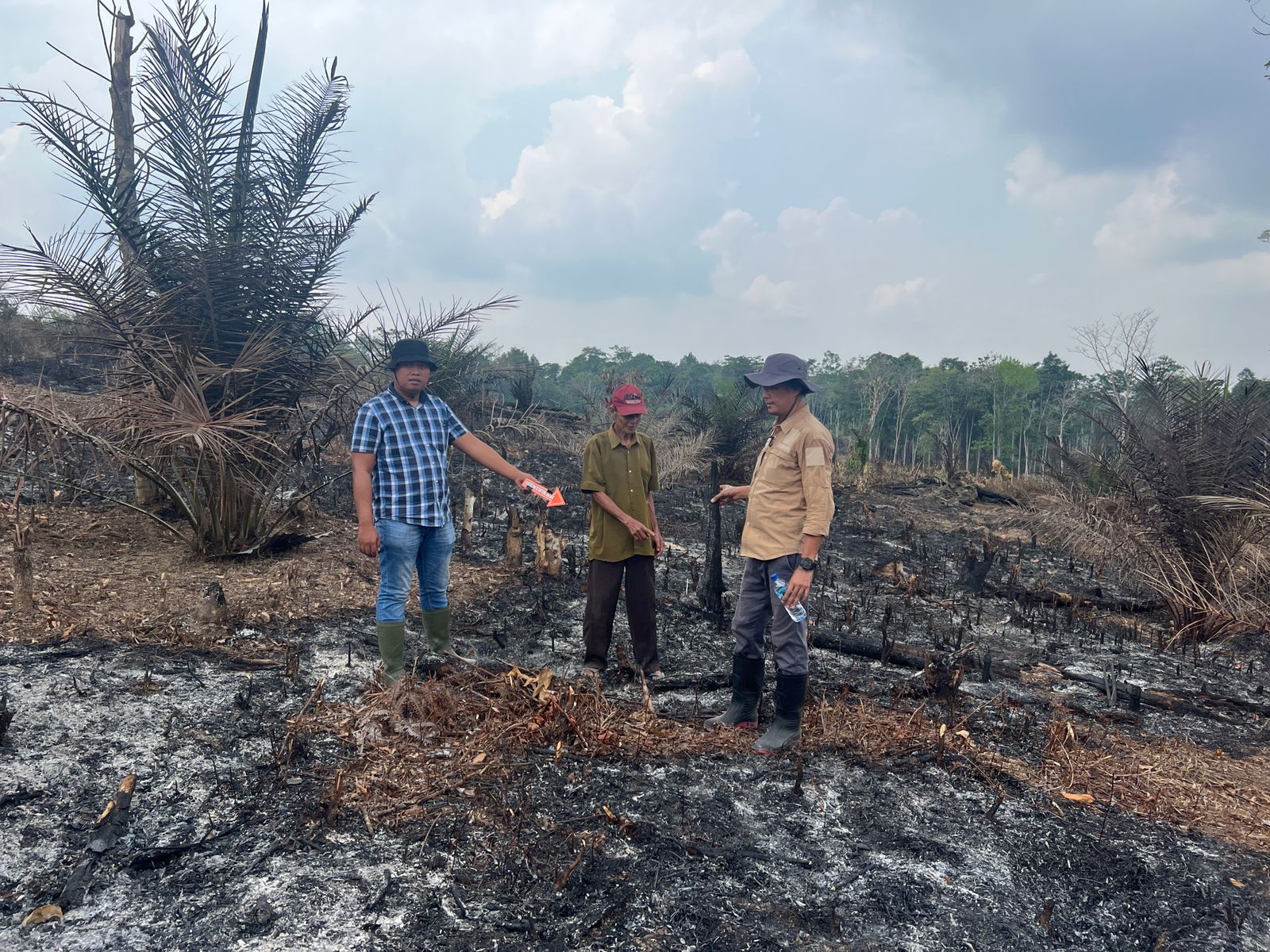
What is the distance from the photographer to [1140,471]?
260 inches

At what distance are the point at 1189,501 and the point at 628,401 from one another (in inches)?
193

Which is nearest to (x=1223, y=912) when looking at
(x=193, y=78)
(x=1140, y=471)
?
(x=1140, y=471)

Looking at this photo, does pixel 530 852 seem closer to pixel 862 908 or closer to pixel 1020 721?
pixel 862 908

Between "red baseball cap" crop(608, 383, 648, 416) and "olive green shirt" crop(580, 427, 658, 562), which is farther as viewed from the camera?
"olive green shirt" crop(580, 427, 658, 562)

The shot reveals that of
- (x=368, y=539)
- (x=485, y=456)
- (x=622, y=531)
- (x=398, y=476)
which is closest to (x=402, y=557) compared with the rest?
(x=368, y=539)

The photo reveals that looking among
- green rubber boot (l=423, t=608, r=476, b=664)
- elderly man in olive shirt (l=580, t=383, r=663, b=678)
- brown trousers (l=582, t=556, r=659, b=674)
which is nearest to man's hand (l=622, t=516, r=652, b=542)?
elderly man in olive shirt (l=580, t=383, r=663, b=678)

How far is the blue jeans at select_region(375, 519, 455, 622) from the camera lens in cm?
395

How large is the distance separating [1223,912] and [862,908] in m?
1.26

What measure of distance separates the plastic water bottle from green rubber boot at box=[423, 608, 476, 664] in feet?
5.87

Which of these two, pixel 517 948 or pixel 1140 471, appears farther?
pixel 1140 471

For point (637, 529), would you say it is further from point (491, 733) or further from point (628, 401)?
point (491, 733)

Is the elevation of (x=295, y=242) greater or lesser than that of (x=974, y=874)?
greater

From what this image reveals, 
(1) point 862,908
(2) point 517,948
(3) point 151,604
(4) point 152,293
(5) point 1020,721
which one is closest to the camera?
(2) point 517,948

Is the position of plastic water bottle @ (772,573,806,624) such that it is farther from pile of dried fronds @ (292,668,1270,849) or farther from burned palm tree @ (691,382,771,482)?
burned palm tree @ (691,382,771,482)
